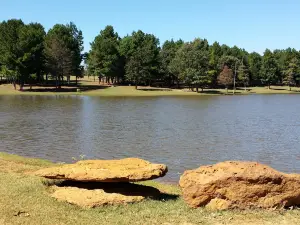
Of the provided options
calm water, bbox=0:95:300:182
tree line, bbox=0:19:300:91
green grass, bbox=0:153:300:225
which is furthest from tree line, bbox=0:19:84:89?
green grass, bbox=0:153:300:225

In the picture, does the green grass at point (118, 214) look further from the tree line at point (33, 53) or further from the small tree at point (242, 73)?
the small tree at point (242, 73)

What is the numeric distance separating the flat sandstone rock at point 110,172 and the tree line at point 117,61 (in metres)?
85.7

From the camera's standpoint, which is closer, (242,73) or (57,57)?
(57,57)

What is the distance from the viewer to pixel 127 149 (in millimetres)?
25641

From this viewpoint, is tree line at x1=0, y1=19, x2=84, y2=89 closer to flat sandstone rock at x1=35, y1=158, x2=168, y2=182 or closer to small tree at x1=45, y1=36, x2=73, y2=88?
small tree at x1=45, y1=36, x2=73, y2=88

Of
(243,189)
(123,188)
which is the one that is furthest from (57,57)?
(243,189)

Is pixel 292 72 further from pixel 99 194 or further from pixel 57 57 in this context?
pixel 99 194

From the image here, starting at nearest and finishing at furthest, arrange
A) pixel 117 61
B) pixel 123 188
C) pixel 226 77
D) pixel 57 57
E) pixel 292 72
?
pixel 123 188, pixel 57 57, pixel 117 61, pixel 226 77, pixel 292 72

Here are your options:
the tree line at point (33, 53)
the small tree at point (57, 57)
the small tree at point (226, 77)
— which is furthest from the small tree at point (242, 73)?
Answer: the small tree at point (57, 57)

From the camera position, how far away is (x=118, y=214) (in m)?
10.2

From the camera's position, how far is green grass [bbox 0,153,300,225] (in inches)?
382

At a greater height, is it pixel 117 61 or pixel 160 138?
pixel 117 61

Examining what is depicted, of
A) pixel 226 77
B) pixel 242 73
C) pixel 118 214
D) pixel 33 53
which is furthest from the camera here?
pixel 242 73

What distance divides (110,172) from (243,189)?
12.4 ft
